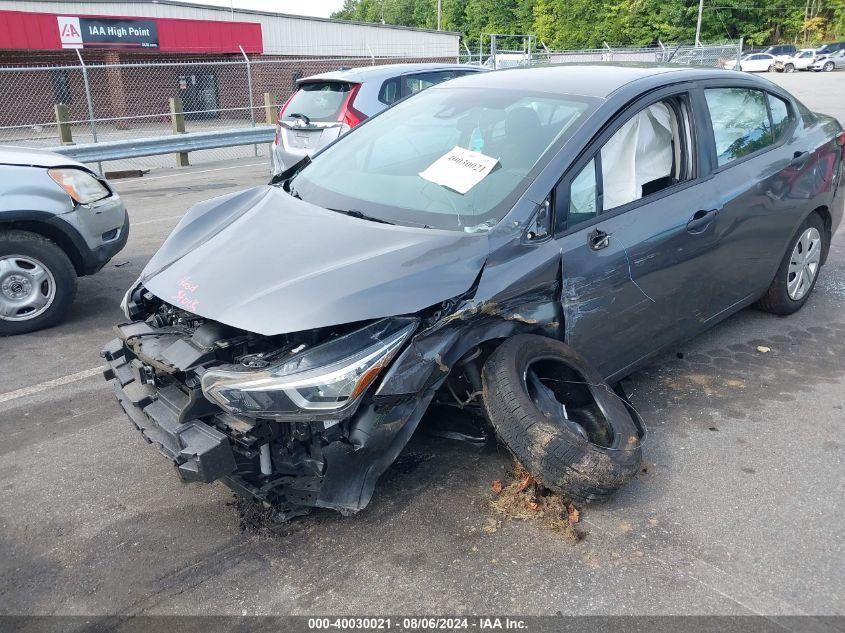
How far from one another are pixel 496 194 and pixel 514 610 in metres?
1.73

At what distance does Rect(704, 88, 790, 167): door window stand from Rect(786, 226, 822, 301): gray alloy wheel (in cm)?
80

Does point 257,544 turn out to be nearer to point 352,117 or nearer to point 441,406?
point 441,406

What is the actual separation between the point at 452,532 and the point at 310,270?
119 cm

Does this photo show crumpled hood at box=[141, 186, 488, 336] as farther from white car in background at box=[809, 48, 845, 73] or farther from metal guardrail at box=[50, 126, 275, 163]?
white car in background at box=[809, 48, 845, 73]

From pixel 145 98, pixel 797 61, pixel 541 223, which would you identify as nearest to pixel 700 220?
pixel 541 223

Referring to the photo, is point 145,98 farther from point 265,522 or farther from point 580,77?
point 265,522

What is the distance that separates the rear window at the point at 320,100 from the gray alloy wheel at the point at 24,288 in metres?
4.44

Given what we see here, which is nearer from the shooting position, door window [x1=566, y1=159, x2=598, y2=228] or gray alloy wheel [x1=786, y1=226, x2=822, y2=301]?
door window [x1=566, y1=159, x2=598, y2=228]

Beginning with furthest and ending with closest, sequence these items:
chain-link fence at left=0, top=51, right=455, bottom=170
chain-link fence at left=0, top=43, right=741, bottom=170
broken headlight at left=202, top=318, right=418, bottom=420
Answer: chain-link fence at left=0, top=43, right=741, bottom=170 < chain-link fence at left=0, top=51, right=455, bottom=170 < broken headlight at left=202, top=318, right=418, bottom=420

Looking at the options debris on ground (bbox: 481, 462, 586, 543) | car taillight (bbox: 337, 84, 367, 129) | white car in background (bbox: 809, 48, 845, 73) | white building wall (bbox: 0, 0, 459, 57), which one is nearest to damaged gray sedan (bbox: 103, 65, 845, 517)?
debris on ground (bbox: 481, 462, 586, 543)

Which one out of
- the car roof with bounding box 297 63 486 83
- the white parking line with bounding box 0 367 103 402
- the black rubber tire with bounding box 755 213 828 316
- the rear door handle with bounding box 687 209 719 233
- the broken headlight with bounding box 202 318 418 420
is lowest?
the white parking line with bounding box 0 367 103 402

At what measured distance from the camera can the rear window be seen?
879 cm

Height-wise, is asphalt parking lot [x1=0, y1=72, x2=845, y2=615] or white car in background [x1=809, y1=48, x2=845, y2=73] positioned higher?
white car in background [x1=809, y1=48, x2=845, y2=73]

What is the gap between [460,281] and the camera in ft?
9.23
